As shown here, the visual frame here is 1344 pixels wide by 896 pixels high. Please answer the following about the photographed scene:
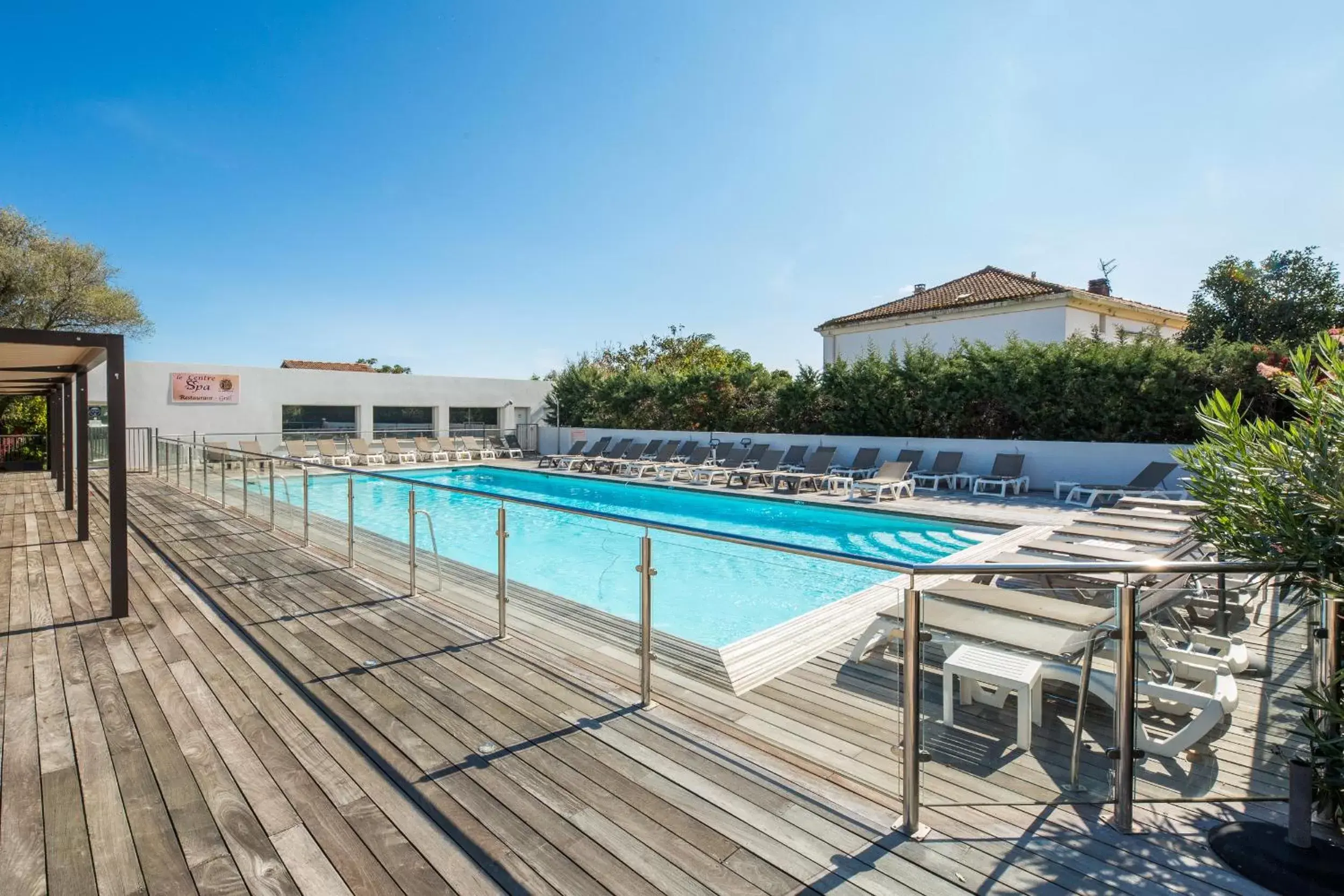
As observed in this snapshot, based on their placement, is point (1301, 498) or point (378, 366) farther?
point (378, 366)

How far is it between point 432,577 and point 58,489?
10767 millimetres

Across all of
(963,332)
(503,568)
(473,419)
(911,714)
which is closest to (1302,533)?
(911,714)

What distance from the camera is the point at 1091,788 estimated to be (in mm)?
2311

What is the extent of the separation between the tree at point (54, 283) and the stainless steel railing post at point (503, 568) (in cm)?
2176

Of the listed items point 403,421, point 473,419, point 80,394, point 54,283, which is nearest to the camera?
point 80,394

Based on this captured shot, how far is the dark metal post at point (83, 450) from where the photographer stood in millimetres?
6711

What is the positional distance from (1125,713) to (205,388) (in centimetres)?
2204

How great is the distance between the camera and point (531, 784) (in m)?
2.49

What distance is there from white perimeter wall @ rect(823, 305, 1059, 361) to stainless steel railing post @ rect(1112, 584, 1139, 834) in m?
16.0

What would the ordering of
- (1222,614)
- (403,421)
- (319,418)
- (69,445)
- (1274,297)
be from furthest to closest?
(403,421) < (319,418) < (1274,297) < (69,445) < (1222,614)

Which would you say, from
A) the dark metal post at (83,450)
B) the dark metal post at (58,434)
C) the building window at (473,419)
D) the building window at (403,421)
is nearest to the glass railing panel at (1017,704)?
the dark metal post at (83,450)

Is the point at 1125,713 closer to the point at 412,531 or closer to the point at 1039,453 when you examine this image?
the point at 412,531

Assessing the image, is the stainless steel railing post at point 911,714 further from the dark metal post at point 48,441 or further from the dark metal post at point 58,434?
the dark metal post at point 48,441

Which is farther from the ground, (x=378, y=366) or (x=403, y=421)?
(x=378, y=366)
